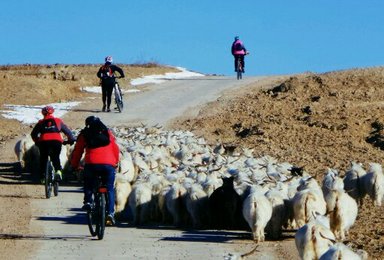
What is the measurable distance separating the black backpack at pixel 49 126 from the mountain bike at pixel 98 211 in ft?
14.4

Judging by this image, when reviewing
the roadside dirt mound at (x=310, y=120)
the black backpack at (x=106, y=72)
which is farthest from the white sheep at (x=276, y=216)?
the black backpack at (x=106, y=72)

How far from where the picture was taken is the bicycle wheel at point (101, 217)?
543 inches

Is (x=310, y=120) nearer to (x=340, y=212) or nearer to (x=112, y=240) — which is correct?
(x=340, y=212)

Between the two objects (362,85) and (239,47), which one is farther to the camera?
(239,47)

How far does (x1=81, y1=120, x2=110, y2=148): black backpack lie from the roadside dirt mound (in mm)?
8291

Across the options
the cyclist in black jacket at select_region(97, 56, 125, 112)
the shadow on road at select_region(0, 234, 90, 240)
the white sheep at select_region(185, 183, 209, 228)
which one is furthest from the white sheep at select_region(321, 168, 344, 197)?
the cyclist in black jacket at select_region(97, 56, 125, 112)

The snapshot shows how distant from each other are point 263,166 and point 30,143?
627cm

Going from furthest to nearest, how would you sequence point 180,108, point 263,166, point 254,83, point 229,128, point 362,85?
point 254,83
point 180,108
point 362,85
point 229,128
point 263,166

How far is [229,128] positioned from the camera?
1193 inches

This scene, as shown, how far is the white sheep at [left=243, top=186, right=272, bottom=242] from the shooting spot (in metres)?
13.4

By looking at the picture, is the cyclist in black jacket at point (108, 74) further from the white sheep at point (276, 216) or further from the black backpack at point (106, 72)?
the white sheep at point (276, 216)

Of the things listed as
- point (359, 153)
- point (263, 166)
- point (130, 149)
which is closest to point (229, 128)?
point (359, 153)

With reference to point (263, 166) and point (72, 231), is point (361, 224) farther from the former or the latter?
point (72, 231)

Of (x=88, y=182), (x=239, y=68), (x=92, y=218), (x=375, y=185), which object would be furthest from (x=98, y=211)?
(x=239, y=68)
